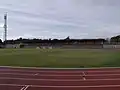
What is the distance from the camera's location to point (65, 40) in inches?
3851

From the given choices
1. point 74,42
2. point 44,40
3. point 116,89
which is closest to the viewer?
point 116,89

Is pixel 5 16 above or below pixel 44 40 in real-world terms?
above

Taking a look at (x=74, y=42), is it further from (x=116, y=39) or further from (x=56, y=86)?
(x=56, y=86)

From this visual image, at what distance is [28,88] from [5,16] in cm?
7709

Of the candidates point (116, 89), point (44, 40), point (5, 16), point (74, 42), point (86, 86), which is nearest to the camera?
point (116, 89)

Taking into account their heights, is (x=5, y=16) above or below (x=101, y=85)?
above

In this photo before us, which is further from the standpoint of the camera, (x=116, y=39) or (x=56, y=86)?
(x=116, y=39)

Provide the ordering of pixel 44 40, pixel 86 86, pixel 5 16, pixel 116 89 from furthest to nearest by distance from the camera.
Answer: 1. pixel 44 40
2. pixel 5 16
3. pixel 86 86
4. pixel 116 89

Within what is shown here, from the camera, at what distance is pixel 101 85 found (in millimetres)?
13711

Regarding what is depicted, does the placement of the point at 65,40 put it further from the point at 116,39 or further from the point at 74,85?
the point at 74,85

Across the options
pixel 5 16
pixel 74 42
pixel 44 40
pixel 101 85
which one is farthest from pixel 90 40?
pixel 101 85

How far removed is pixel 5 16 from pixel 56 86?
76.6 meters

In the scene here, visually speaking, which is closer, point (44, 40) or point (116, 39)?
point (116, 39)

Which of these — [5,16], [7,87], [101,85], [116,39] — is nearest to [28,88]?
[7,87]
